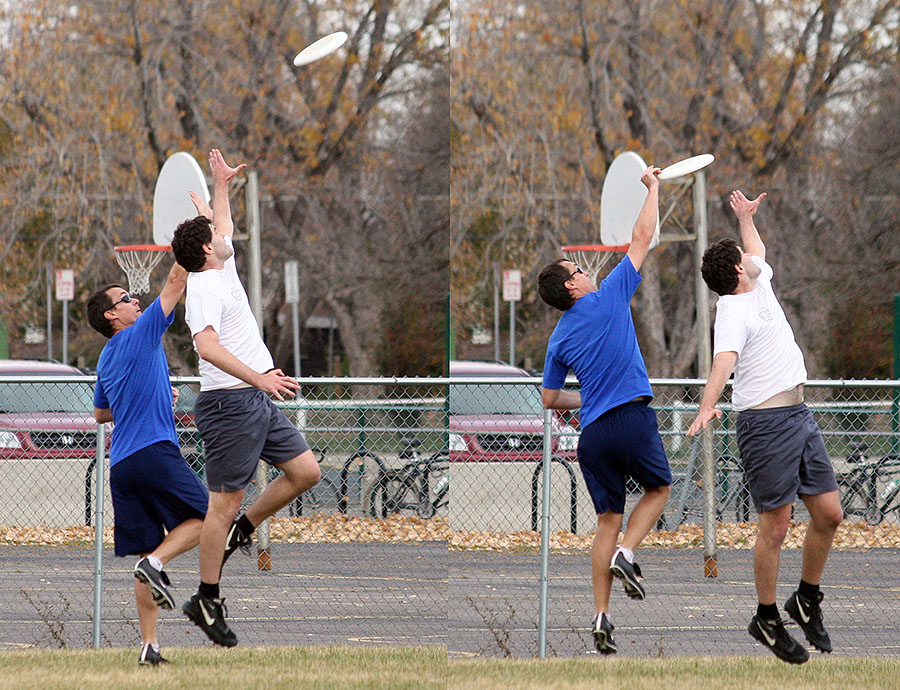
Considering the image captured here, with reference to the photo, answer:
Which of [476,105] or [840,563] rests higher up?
[476,105]

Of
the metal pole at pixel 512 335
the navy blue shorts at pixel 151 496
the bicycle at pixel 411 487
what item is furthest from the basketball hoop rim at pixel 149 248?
the metal pole at pixel 512 335

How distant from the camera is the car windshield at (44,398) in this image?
942 centimetres

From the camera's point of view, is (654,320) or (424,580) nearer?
(424,580)

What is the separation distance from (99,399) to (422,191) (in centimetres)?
1216

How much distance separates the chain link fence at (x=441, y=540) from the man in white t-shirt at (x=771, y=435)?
159cm

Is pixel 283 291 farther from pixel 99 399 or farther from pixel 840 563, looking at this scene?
pixel 99 399

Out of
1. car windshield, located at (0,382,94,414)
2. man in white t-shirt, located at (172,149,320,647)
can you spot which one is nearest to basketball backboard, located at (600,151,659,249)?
car windshield, located at (0,382,94,414)

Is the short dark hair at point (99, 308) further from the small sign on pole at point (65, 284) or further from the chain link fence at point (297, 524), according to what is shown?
the small sign on pole at point (65, 284)

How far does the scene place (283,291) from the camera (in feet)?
57.3

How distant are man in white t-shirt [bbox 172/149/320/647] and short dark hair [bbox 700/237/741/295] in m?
1.92

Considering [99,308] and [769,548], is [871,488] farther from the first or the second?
[99,308]

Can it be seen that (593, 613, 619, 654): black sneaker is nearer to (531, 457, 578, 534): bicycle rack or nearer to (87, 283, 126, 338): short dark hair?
(531, 457, 578, 534): bicycle rack

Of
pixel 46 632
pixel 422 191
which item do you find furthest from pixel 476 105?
pixel 46 632

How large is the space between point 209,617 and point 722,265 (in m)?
2.73
